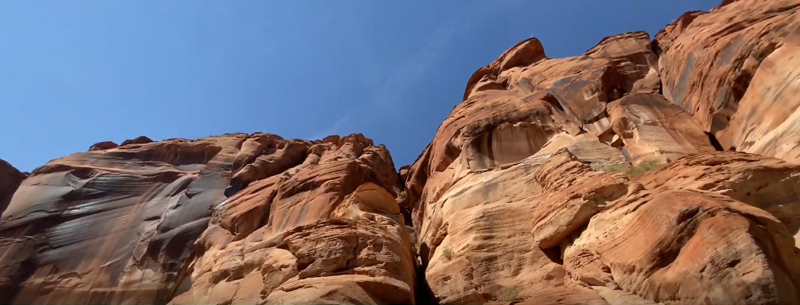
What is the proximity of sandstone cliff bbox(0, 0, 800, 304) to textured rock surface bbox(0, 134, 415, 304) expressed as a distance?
107 millimetres

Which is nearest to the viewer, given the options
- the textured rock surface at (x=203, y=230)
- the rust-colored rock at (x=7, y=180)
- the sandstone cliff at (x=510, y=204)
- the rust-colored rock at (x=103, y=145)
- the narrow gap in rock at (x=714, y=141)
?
the sandstone cliff at (x=510, y=204)

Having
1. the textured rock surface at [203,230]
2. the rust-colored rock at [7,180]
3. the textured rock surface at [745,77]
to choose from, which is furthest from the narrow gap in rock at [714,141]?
the rust-colored rock at [7,180]

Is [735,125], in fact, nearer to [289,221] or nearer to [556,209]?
[556,209]

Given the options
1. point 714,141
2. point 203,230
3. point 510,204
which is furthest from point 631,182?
point 203,230

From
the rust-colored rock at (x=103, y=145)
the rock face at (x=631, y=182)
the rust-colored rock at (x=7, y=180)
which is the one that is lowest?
the rock face at (x=631, y=182)

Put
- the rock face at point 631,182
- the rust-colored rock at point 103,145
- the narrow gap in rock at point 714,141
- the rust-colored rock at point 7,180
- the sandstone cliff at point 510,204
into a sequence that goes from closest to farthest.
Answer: the rock face at point 631,182
the sandstone cliff at point 510,204
the narrow gap in rock at point 714,141
the rust-colored rock at point 7,180
the rust-colored rock at point 103,145

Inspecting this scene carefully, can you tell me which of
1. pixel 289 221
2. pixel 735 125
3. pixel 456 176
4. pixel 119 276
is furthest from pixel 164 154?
pixel 735 125

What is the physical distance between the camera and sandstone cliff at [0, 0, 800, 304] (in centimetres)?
1438

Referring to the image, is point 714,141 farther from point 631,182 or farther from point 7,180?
point 7,180

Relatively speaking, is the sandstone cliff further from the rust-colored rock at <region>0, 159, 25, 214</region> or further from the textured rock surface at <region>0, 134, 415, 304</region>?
the rust-colored rock at <region>0, 159, 25, 214</region>

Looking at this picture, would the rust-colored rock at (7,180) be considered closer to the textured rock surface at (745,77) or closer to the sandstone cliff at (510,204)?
the sandstone cliff at (510,204)

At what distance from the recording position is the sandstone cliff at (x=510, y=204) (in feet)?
47.2

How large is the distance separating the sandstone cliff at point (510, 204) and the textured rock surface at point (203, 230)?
0.11 meters

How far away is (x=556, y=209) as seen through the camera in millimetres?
18516
